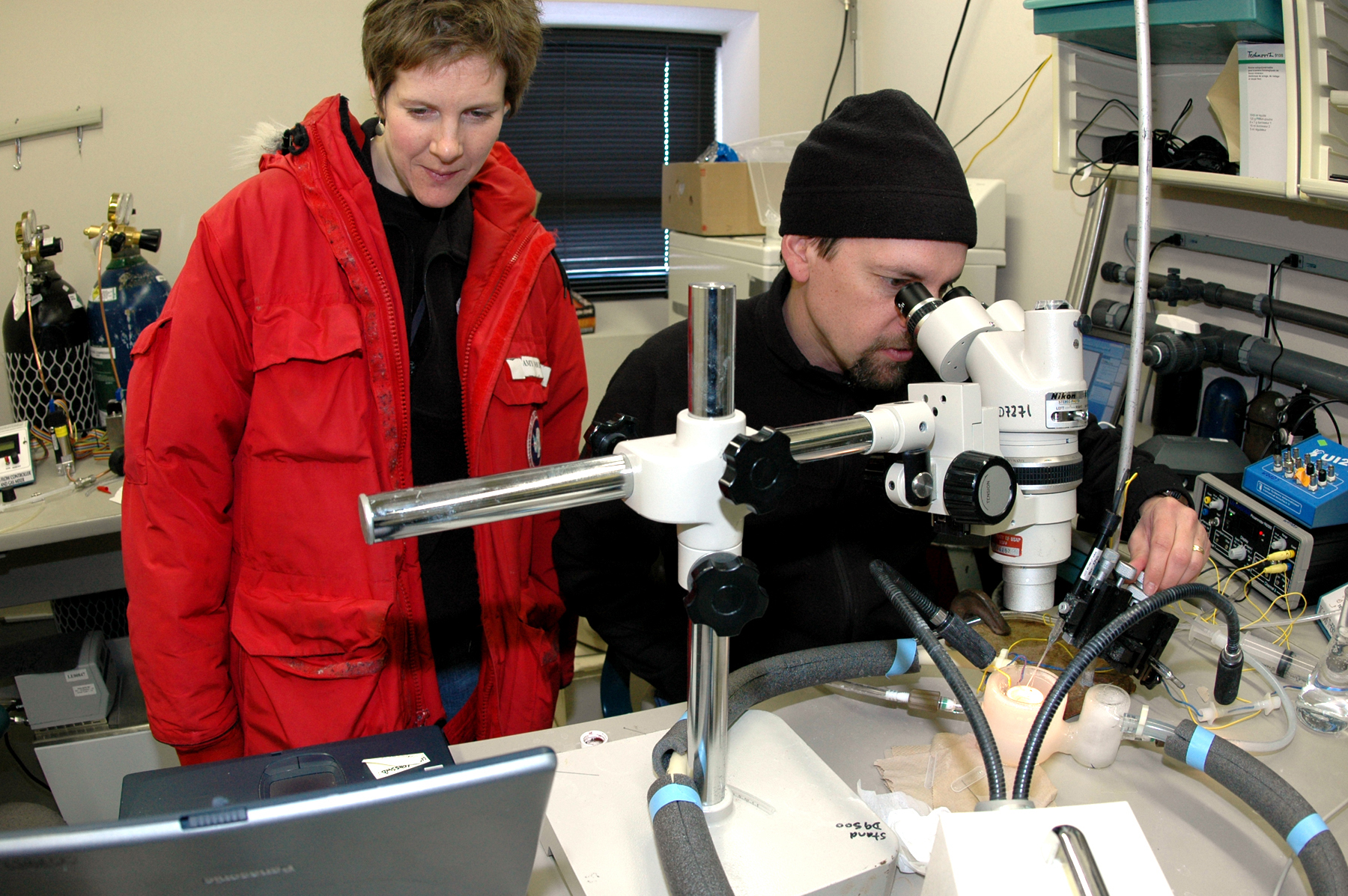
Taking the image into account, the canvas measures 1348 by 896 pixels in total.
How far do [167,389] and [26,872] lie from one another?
0.80 m

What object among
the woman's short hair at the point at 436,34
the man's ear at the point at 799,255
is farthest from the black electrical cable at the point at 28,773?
the man's ear at the point at 799,255

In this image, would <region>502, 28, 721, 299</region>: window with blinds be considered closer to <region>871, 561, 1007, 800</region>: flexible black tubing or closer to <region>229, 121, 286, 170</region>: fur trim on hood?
<region>229, 121, 286, 170</region>: fur trim on hood

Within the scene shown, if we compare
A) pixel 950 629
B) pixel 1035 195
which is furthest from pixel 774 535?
pixel 1035 195

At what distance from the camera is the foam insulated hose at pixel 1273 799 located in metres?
0.74

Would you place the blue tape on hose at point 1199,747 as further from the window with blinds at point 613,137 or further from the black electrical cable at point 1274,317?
the window with blinds at point 613,137

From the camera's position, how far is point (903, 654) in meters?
1.02

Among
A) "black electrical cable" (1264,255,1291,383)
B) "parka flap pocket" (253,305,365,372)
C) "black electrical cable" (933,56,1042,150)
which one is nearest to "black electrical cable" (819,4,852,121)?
"black electrical cable" (933,56,1042,150)

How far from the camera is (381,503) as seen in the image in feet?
1.77

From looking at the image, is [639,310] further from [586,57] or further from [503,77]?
[503,77]

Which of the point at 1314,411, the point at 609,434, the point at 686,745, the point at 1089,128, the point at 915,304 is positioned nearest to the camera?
the point at 609,434

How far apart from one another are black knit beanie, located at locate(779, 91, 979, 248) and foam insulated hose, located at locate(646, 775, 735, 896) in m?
0.78

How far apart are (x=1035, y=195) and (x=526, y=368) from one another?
1516 mm

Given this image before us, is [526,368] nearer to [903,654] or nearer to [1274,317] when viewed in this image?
[903,654]

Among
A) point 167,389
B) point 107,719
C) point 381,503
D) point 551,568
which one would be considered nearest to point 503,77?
point 167,389
